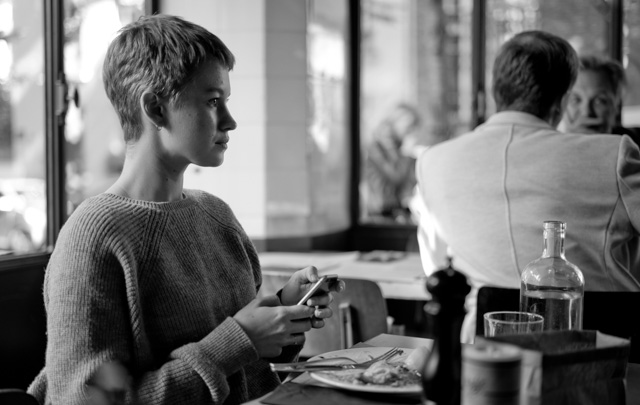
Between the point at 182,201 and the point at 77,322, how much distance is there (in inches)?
15.3

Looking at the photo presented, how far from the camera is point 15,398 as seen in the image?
50.3 inches

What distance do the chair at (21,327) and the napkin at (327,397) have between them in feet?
3.95

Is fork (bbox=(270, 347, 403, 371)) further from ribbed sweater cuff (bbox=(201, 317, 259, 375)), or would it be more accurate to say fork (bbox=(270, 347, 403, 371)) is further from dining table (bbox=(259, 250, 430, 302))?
dining table (bbox=(259, 250, 430, 302))

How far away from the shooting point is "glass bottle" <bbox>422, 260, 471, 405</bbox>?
940mm

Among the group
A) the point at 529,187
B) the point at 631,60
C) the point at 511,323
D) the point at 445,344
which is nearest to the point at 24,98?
the point at 529,187

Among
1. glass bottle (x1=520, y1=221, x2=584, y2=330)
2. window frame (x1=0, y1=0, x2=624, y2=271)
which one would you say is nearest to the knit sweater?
glass bottle (x1=520, y1=221, x2=584, y2=330)

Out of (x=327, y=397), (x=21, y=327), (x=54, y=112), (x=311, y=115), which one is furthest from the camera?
(x=311, y=115)

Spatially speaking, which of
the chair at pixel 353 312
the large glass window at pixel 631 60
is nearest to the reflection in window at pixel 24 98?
the chair at pixel 353 312

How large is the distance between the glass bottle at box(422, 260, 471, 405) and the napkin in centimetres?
21

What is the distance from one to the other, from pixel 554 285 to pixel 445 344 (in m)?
0.53

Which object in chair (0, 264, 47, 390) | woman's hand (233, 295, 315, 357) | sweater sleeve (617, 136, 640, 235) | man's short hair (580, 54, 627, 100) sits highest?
man's short hair (580, 54, 627, 100)

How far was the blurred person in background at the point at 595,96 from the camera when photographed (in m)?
2.87

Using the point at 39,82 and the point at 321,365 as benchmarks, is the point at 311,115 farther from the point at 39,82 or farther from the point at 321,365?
the point at 321,365

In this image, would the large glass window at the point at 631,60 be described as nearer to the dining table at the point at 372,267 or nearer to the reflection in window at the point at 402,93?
the reflection in window at the point at 402,93
